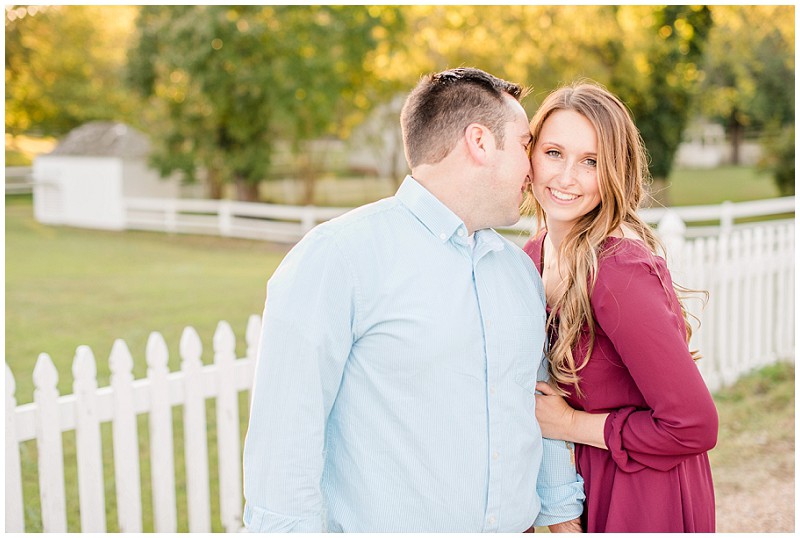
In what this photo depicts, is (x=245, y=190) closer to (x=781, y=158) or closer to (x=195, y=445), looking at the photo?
(x=781, y=158)

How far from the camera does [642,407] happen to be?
8.42 ft

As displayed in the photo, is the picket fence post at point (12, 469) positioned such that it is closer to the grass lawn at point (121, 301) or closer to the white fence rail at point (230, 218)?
the grass lawn at point (121, 301)

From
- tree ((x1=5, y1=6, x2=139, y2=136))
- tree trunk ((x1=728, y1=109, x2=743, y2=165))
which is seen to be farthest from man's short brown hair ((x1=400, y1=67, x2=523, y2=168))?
tree trunk ((x1=728, y1=109, x2=743, y2=165))

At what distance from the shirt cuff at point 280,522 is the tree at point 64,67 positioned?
3252 cm

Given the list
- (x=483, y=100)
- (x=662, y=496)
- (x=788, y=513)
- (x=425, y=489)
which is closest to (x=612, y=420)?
(x=662, y=496)

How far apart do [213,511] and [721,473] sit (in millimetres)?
3446

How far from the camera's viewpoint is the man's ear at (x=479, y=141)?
2268 mm

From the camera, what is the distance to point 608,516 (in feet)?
8.49

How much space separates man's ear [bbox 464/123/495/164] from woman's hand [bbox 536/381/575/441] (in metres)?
0.82

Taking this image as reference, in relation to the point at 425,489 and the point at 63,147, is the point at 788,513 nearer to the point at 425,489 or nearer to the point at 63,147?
the point at 425,489

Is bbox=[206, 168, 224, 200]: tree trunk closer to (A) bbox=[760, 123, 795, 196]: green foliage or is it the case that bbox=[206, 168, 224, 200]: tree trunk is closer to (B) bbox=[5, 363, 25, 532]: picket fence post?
(A) bbox=[760, 123, 795, 196]: green foliage

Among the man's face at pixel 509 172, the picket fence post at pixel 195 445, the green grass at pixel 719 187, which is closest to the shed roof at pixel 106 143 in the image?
the green grass at pixel 719 187

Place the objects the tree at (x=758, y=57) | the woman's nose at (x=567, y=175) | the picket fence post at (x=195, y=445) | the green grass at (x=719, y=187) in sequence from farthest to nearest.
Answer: the green grass at (x=719, y=187), the tree at (x=758, y=57), the picket fence post at (x=195, y=445), the woman's nose at (x=567, y=175)

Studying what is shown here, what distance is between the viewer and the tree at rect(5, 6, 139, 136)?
33719 millimetres
